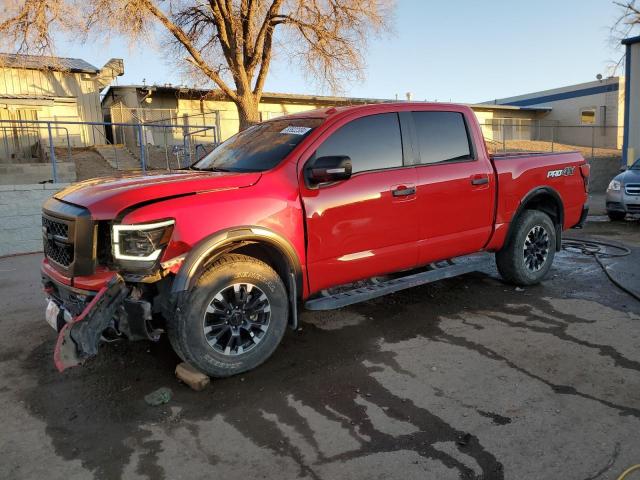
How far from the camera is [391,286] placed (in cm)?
454

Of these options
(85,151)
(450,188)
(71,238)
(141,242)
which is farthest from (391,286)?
(85,151)

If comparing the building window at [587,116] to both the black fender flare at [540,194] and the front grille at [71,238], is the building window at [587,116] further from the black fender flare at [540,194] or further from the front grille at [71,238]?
the front grille at [71,238]

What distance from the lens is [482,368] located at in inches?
150

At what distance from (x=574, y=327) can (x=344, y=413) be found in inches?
103

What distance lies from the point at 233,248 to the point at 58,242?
4.35 feet

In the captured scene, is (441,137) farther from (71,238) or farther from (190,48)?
(190,48)

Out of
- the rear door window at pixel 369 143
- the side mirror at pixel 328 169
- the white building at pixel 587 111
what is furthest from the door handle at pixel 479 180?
the white building at pixel 587 111

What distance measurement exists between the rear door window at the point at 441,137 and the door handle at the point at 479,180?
23 cm

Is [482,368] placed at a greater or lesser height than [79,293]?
lesser

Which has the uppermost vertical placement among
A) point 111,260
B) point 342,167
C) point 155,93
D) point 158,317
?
point 155,93

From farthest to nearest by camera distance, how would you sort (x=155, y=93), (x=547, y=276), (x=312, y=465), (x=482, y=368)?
1. (x=155, y=93)
2. (x=547, y=276)
3. (x=482, y=368)
4. (x=312, y=465)

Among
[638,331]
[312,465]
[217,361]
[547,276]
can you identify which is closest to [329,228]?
[217,361]

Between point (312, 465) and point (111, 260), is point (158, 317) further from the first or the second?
point (312, 465)

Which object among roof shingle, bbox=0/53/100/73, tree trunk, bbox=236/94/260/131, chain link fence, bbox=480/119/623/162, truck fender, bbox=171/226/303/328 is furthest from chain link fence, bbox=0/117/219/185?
chain link fence, bbox=480/119/623/162
